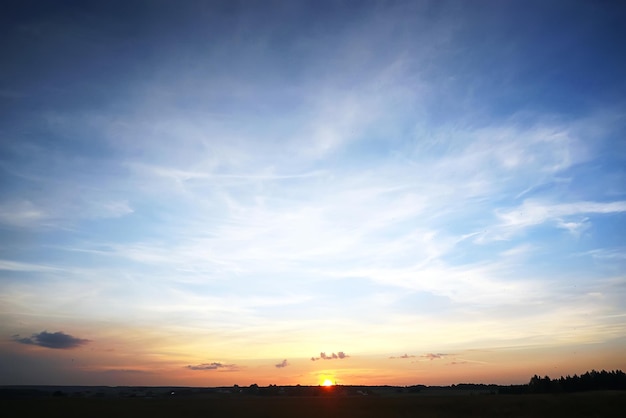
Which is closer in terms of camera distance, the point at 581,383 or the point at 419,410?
the point at 419,410

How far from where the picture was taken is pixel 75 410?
6669 centimetres

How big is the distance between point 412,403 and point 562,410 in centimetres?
2423

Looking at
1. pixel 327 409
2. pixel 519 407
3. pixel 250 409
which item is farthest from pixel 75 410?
pixel 519 407

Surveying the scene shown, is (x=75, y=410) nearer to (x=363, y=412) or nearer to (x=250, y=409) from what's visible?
(x=250, y=409)

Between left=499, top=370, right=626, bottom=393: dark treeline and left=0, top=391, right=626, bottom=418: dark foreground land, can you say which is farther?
left=499, top=370, right=626, bottom=393: dark treeline

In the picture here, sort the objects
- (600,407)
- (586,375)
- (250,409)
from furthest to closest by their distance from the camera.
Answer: (586,375) < (250,409) < (600,407)

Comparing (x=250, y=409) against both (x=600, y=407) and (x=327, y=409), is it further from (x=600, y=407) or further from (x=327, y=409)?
(x=600, y=407)

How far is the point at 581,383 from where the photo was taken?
110m

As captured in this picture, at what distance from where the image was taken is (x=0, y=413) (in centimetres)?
6116

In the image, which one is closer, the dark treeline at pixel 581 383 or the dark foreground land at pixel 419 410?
the dark foreground land at pixel 419 410

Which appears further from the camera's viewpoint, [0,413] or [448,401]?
[448,401]

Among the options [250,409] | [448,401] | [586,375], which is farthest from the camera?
[586,375]

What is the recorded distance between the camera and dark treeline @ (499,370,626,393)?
105 meters

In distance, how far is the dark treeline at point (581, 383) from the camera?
104938mm
